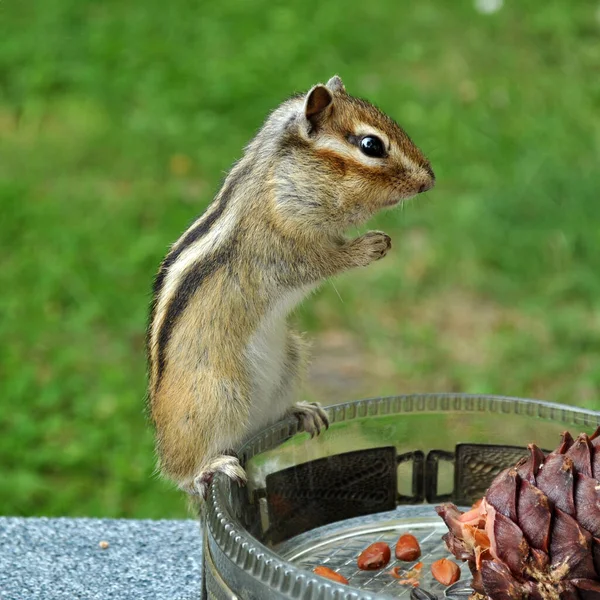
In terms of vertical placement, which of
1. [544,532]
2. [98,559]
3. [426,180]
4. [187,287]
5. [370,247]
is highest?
[426,180]

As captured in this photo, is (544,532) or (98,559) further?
(98,559)

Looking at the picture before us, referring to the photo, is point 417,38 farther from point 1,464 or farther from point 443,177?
point 1,464

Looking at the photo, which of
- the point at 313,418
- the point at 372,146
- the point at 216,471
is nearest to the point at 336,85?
the point at 372,146

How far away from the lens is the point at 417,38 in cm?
550

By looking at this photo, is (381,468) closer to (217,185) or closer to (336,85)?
(336,85)

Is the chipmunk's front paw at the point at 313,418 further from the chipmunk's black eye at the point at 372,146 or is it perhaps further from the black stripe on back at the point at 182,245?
the chipmunk's black eye at the point at 372,146

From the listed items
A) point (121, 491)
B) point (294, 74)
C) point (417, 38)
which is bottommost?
point (121, 491)

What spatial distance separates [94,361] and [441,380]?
1.10m

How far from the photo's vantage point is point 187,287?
5.89ft

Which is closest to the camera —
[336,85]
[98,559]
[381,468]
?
[381,468]

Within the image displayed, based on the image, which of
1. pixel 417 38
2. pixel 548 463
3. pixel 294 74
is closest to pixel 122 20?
pixel 294 74

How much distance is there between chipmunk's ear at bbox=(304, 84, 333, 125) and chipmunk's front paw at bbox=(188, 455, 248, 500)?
1.88 feet

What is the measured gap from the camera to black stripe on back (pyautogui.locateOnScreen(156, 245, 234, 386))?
1.79m

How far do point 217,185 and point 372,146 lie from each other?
910mm
